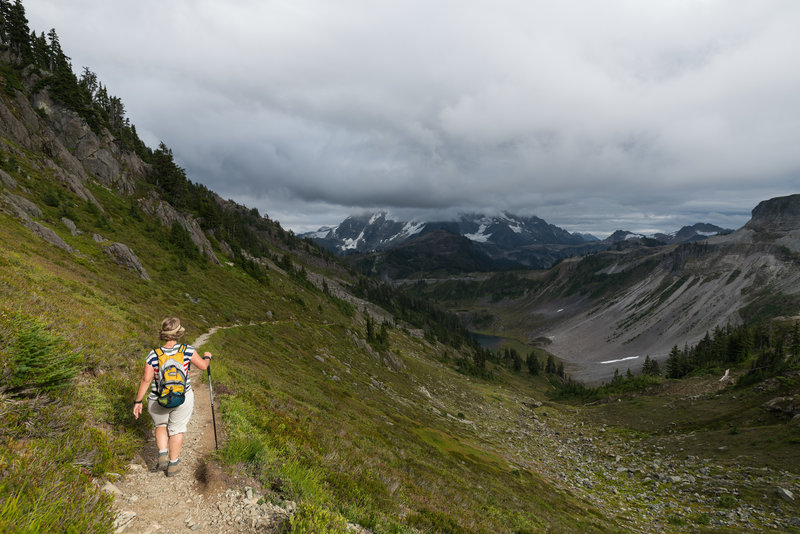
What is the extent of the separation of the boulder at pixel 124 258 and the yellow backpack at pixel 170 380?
40.1m

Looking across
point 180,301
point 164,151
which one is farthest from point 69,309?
point 164,151

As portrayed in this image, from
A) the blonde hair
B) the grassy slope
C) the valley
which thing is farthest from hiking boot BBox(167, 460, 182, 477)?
the blonde hair

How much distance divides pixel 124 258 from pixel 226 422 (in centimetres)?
4040

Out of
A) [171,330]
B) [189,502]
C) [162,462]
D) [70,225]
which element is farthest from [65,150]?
[189,502]

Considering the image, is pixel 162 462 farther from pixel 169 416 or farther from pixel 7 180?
pixel 7 180

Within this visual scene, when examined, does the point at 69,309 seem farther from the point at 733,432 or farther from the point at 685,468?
the point at 733,432

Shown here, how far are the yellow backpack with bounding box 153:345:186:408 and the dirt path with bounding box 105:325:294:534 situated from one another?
1387 millimetres

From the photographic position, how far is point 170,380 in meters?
7.03

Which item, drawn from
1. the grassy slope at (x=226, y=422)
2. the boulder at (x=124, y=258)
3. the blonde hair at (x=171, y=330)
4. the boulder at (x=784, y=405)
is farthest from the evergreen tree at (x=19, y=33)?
the boulder at (x=784, y=405)

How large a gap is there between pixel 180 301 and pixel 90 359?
1337 inches

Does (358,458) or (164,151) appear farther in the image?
(164,151)

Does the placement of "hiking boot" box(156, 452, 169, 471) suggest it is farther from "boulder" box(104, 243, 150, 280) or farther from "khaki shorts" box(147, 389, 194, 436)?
"boulder" box(104, 243, 150, 280)

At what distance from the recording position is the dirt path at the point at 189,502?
17.7 ft

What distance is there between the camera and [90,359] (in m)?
9.22
